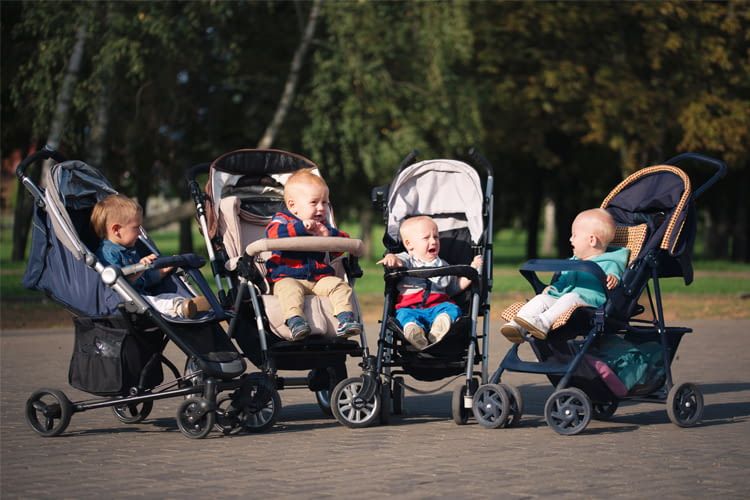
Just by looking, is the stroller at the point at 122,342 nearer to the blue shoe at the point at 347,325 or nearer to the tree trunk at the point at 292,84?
the blue shoe at the point at 347,325

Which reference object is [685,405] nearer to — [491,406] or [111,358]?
[491,406]

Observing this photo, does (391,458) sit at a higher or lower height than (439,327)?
lower

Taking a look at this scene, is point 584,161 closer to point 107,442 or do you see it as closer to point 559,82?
point 559,82

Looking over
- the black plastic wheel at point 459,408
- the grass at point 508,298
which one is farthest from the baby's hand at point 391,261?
the grass at point 508,298

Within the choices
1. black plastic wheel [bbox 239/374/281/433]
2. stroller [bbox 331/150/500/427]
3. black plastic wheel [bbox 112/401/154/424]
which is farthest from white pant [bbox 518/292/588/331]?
black plastic wheel [bbox 112/401/154/424]

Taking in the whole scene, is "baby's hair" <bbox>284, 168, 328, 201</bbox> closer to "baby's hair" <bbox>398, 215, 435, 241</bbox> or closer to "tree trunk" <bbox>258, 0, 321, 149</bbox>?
"baby's hair" <bbox>398, 215, 435, 241</bbox>

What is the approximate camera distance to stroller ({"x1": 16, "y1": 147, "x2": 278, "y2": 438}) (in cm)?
804

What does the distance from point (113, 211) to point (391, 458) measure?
271 cm

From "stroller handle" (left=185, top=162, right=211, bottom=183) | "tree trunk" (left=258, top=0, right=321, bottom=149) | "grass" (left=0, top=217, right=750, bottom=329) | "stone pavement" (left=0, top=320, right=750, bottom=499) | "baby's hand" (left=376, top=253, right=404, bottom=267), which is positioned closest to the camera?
"stone pavement" (left=0, top=320, right=750, bottom=499)

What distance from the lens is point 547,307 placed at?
8.42 metres

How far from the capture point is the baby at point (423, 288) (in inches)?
340

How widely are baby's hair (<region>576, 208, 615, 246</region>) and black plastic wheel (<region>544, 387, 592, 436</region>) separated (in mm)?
1179

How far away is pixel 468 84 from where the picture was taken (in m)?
28.0

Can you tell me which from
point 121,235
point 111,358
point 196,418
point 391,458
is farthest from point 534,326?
point 121,235
